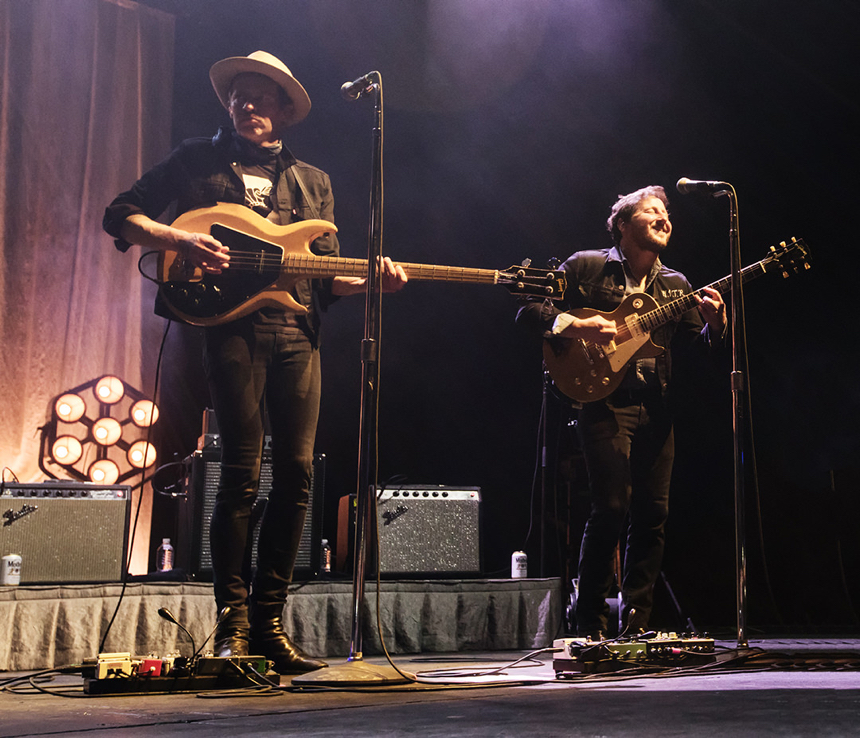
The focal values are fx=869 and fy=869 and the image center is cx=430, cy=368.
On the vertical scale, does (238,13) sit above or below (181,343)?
above

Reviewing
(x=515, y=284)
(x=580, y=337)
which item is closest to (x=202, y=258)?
(x=515, y=284)

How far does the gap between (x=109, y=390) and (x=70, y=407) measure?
22cm

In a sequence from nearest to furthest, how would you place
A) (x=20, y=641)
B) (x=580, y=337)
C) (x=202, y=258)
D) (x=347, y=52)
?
(x=202, y=258), (x=20, y=641), (x=580, y=337), (x=347, y=52)

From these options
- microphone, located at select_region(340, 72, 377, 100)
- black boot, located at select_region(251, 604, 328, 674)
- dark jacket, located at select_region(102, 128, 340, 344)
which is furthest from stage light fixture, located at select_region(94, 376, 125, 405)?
microphone, located at select_region(340, 72, 377, 100)

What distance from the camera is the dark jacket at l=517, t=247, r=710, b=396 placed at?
3.27 metres

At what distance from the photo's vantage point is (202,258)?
2.71 metres

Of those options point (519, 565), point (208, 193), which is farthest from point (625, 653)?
point (208, 193)

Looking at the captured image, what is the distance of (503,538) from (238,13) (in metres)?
3.48

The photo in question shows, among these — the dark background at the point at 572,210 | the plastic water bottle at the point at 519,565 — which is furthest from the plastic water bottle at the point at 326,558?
the plastic water bottle at the point at 519,565

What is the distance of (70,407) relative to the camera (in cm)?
A: 467

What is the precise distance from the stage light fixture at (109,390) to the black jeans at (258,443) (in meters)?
2.28

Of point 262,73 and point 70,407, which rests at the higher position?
point 262,73

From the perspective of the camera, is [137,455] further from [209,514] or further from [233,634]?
[233,634]

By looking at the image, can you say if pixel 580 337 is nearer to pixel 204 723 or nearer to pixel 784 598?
pixel 204 723
